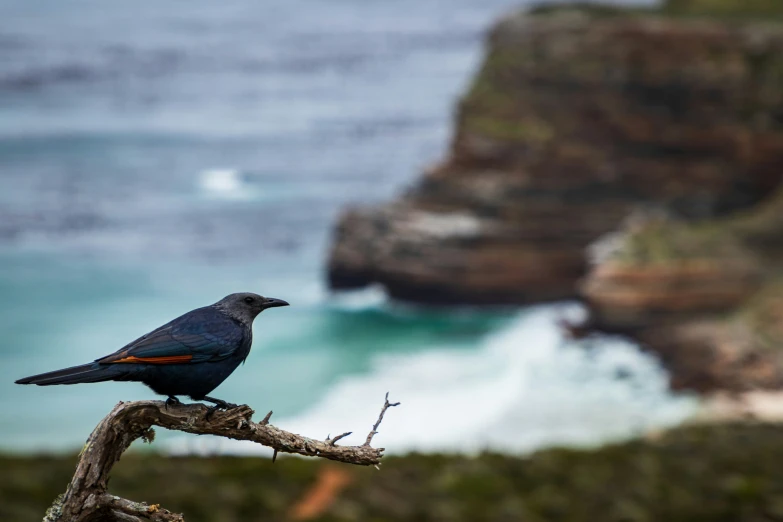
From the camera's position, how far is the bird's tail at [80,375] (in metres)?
1.85

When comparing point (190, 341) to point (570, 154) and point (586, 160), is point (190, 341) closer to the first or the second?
point (570, 154)

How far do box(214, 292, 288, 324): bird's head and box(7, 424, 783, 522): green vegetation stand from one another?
801 centimetres

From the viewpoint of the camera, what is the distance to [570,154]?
42.3m

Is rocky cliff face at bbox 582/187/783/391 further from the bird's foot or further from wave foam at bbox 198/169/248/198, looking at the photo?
→ the bird's foot

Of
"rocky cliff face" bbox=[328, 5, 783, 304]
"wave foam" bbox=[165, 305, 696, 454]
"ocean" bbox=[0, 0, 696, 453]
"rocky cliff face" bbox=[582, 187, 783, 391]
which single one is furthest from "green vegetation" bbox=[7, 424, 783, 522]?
"rocky cliff face" bbox=[328, 5, 783, 304]

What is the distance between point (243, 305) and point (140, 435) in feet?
1.43

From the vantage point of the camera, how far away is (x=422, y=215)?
4159 cm

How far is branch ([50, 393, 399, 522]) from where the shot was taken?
7.43 feet

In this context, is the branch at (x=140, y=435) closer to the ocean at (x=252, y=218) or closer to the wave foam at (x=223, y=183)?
the ocean at (x=252, y=218)

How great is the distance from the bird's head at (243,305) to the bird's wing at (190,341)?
22 mm

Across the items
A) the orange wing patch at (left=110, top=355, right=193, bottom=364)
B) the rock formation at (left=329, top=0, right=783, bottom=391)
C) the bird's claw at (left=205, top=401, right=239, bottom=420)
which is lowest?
the rock formation at (left=329, top=0, right=783, bottom=391)

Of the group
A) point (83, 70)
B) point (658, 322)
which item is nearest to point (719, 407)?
point (658, 322)

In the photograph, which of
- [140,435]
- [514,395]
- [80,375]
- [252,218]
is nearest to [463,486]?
[140,435]

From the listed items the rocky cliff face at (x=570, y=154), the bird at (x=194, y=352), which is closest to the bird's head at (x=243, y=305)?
the bird at (x=194, y=352)
